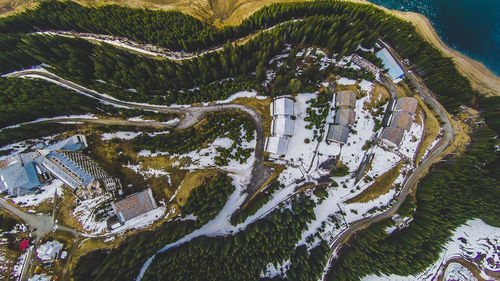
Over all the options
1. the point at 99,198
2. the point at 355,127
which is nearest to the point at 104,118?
the point at 99,198

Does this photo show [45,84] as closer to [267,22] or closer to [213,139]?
[213,139]

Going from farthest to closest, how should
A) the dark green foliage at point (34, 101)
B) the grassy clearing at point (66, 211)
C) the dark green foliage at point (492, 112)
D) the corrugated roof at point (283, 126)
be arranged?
the dark green foliage at point (492, 112)
the corrugated roof at point (283, 126)
the dark green foliage at point (34, 101)
the grassy clearing at point (66, 211)

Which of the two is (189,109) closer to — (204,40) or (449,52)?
(204,40)

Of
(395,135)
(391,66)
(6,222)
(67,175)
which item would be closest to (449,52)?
(391,66)

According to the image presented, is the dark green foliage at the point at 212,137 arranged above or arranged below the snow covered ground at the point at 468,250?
above

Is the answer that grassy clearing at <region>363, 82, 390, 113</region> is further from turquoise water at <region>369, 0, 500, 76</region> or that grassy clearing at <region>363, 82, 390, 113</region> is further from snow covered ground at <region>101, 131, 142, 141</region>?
snow covered ground at <region>101, 131, 142, 141</region>

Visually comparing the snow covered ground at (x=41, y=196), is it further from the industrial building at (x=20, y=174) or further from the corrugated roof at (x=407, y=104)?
the corrugated roof at (x=407, y=104)

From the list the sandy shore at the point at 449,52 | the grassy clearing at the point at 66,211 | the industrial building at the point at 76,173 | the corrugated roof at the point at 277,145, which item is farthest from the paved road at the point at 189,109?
the sandy shore at the point at 449,52

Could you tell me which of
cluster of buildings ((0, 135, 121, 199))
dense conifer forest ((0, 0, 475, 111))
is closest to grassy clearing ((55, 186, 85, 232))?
cluster of buildings ((0, 135, 121, 199))
